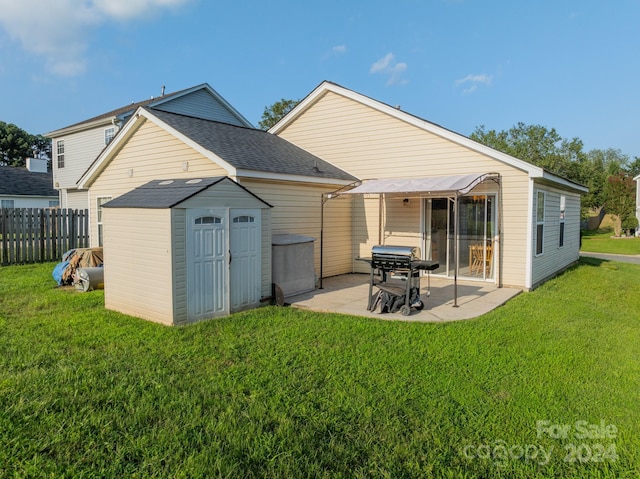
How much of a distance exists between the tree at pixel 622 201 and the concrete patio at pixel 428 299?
2667cm

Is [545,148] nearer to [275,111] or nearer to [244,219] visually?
[275,111]

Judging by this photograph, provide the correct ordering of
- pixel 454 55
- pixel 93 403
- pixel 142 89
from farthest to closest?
pixel 142 89
pixel 454 55
pixel 93 403

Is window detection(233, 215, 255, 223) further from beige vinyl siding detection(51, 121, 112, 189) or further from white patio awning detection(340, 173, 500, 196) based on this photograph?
beige vinyl siding detection(51, 121, 112, 189)

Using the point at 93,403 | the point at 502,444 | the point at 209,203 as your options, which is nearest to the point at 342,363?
the point at 502,444

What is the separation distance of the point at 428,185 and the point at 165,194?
17.8 ft

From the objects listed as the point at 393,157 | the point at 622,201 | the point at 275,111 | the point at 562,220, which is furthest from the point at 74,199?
the point at 622,201

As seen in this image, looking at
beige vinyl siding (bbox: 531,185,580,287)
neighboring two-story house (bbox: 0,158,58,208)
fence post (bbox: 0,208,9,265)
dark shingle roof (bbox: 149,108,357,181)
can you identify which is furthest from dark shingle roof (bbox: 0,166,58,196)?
beige vinyl siding (bbox: 531,185,580,287)

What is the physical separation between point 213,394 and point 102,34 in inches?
560

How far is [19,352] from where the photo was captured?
4863mm

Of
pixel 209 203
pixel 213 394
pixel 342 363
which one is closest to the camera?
pixel 213 394

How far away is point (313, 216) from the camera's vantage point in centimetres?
1027

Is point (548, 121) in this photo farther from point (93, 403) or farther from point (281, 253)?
point (93, 403)

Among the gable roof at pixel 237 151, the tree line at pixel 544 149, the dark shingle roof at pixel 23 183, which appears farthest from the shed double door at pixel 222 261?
the tree line at pixel 544 149

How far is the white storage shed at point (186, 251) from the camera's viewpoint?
621 centimetres
